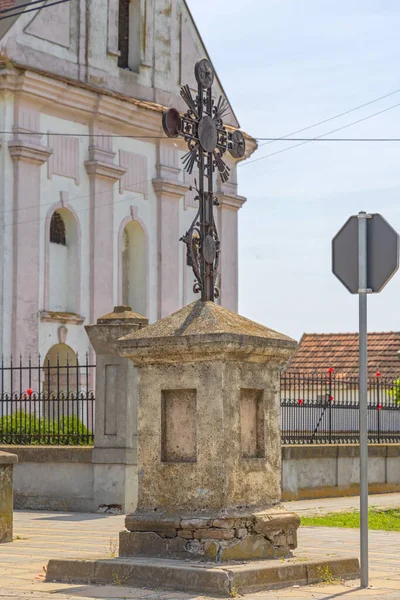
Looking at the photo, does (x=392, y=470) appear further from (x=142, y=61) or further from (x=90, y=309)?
(x=142, y=61)

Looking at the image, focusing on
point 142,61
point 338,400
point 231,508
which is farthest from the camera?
point 142,61

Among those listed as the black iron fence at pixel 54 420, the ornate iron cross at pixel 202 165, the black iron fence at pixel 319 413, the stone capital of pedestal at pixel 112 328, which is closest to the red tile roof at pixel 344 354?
the black iron fence at pixel 319 413

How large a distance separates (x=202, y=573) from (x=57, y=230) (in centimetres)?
2210

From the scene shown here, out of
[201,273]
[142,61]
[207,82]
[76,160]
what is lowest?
[201,273]

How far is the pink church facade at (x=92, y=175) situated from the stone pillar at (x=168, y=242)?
0.03 m

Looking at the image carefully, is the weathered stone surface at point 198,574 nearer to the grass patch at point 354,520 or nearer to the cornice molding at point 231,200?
the grass patch at point 354,520

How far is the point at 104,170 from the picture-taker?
31.2 m

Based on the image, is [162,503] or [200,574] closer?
[200,574]

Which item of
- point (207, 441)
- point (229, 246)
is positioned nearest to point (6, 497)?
point (207, 441)

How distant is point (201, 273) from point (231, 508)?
2.15 metres

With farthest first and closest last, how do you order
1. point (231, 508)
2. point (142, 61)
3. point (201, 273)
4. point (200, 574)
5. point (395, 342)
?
1. point (395, 342)
2. point (142, 61)
3. point (201, 273)
4. point (231, 508)
5. point (200, 574)

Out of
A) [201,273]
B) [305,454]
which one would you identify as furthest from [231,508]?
[305,454]

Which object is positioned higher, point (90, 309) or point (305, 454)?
point (90, 309)

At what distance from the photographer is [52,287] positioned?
3041 cm
